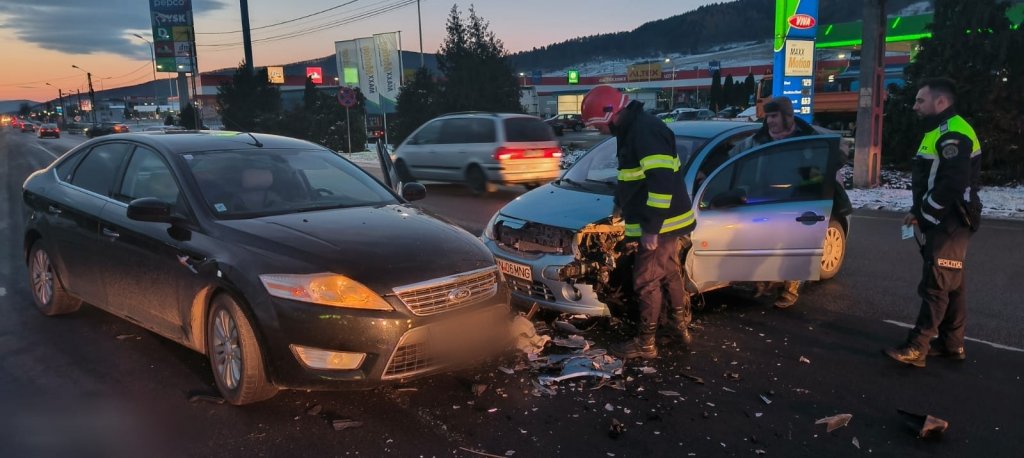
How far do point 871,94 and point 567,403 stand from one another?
504 inches

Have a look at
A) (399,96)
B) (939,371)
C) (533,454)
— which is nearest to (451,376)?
(533,454)

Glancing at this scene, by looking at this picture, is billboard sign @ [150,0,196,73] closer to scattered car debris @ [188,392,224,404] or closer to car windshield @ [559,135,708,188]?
car windshield @ [559,135,708,188]

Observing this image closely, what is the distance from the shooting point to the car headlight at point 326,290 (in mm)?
3516

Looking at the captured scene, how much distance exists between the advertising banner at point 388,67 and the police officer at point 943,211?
31468 mm

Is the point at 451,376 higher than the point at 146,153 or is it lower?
lower

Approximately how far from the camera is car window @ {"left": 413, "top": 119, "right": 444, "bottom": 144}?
1518 cm

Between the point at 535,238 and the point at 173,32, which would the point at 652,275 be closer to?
the point at 535,238

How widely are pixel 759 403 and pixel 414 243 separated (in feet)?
7.10

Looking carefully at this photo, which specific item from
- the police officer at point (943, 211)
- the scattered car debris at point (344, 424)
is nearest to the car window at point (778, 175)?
the police officer at point (943, 211)

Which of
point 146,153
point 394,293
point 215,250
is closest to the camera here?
point 394,293

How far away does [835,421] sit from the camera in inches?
143

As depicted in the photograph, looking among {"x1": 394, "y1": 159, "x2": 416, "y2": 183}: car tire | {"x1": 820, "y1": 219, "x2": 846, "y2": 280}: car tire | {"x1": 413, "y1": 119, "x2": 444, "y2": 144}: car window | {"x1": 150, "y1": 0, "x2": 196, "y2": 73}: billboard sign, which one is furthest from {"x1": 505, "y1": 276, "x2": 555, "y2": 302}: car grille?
{"x1": 150, "y1": 0, "x2": 196, "y2": 73}: billboard sign

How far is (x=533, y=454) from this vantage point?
329cm

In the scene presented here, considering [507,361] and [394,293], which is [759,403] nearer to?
[507,361]
